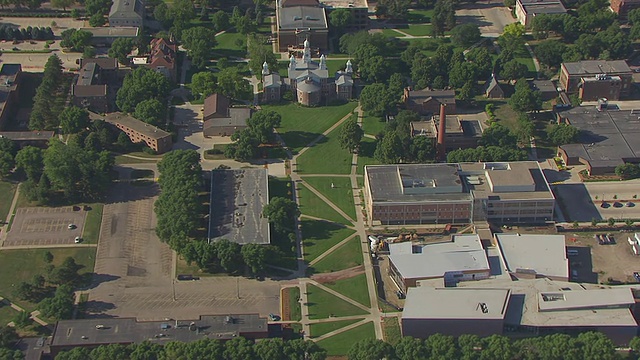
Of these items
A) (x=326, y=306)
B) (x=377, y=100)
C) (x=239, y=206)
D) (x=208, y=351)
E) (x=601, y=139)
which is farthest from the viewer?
(x=377, y=100)

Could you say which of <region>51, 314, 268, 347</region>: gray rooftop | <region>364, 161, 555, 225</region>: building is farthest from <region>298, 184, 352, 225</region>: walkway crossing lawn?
<region>51, 314, 268, 347</region>: gray rooftop

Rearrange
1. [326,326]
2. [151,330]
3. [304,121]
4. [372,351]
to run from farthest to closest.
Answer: [304,121], [326,326], [151,330], [372,351]

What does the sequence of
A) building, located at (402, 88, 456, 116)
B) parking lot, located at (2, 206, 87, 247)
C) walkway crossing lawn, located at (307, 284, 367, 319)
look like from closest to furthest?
1. walkway crossing lawn, located at (307, 284, 367, 319)
2. parking lot, located at (2, 206, 87, 247)
3. building, located at (402, 88, 456, 116)

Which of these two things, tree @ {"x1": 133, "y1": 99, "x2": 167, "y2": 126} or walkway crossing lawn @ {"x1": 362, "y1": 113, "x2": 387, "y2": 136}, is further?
walkway crossing lawn @ {"x1": 362, "y1": 113, "x2": 387, "y2": 136}

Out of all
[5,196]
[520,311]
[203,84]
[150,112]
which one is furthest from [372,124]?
→ [5,196]

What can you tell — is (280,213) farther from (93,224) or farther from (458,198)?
(93,224)

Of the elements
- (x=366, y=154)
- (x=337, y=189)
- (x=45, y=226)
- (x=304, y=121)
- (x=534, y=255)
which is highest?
(x=534, y=255)

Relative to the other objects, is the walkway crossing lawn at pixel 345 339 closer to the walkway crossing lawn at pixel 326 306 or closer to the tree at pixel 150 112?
the walkway crossing lawn at pixel 326 306

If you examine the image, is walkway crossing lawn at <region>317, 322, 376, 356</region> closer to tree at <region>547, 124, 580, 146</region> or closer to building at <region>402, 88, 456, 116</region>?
tree at <region>547, 124, 580, 146</region>
